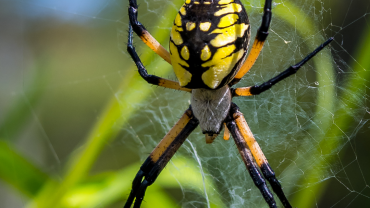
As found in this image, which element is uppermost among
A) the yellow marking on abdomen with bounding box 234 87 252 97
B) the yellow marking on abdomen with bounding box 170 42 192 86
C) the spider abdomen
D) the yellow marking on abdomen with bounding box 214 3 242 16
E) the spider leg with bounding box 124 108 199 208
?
the yellow marking on abdomen with bounding box 214 3 242 16

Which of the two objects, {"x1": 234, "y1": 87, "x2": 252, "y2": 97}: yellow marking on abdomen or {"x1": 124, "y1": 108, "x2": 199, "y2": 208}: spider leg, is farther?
{"x1": 124, "y1": 108, "x2": 199, "y2": 208}: spider leg

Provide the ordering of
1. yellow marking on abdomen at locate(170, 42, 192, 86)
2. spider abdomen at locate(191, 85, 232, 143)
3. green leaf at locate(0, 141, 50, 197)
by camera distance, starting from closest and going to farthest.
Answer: yellow marking on abdomen at locate(170, 42, 192, 86), spider abdomen at locate(191, 85, 232, 143), green leaf at locate(0, 141, 50, 197)

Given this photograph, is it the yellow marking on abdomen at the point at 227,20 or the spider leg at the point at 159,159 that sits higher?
the yellow marking on abdomen at the point at 227,20

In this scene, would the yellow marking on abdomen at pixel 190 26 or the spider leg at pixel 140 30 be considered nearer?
the yellow marking on abdomen at pixel 190 26

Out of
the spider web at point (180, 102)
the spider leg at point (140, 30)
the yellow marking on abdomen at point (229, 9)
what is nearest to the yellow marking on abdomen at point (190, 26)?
the yellow marking on abdomen at point (229, 9)

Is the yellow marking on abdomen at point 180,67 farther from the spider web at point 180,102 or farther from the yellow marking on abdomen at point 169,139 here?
the spider web at point 180,102

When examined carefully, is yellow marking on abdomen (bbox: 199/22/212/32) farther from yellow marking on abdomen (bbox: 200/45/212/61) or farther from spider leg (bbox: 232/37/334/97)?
spider leg (bbox: 232/37/334/97)

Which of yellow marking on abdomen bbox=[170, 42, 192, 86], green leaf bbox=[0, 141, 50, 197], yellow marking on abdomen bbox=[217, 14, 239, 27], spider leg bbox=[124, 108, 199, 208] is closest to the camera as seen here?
yellow marking on abdomen bbox=[217, 14, 239, 27]

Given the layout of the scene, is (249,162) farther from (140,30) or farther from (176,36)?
(140,30)

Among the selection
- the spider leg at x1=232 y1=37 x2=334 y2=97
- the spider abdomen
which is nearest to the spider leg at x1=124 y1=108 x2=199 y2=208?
the spider abdomen
